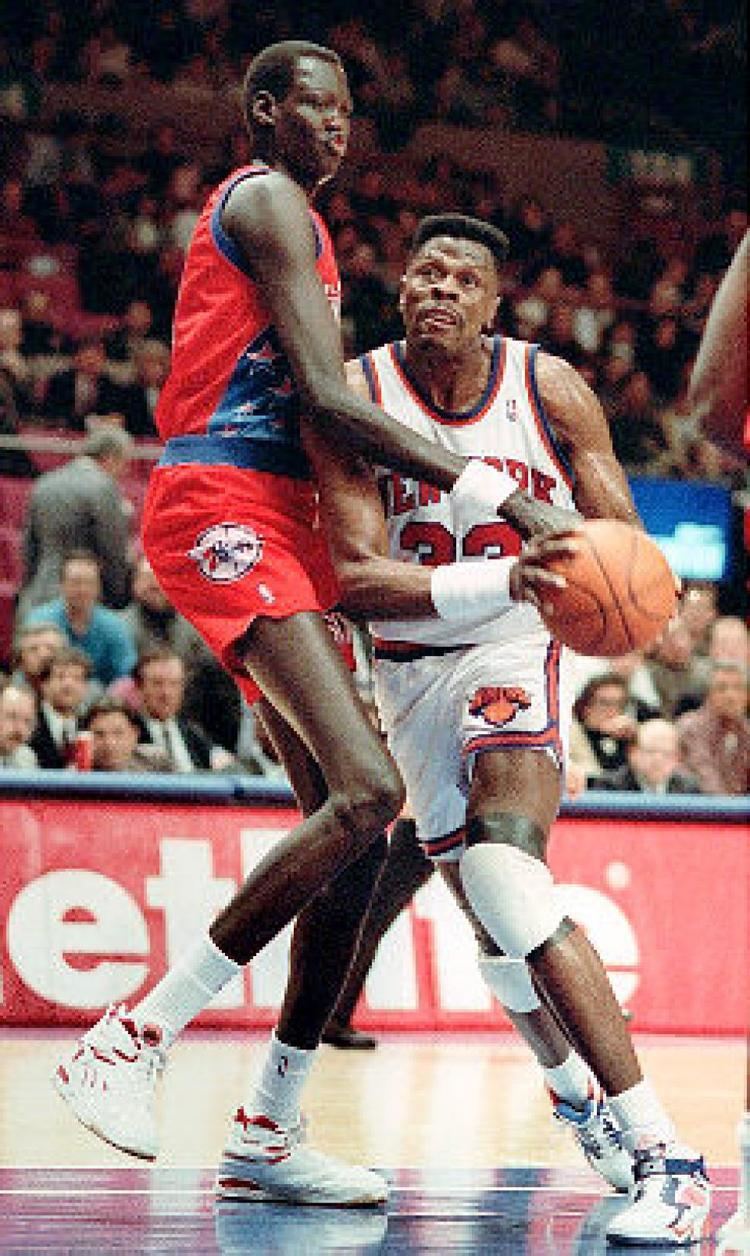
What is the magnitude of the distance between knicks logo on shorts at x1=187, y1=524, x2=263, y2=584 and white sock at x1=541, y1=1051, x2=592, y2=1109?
1312mm

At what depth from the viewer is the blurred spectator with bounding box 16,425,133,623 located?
1091 centimetres

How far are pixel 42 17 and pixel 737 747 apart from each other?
10.3 meters

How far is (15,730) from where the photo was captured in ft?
30.4

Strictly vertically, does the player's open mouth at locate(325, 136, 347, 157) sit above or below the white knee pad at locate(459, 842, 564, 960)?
above

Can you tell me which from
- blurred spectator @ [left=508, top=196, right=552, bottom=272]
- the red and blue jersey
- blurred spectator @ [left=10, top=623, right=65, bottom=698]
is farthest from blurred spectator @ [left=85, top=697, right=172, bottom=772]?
blurred spectator @ [left=508, top=196, right=552, bottom=272]

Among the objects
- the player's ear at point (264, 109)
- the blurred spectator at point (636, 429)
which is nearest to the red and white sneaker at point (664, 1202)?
the player's ear at point (264, 109)

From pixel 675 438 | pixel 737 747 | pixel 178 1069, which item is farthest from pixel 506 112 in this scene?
pixel 178 1069

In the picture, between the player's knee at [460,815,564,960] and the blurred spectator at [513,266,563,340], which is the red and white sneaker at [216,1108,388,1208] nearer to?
the player's knee at [460,815,564,960]

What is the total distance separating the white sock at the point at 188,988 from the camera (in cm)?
455

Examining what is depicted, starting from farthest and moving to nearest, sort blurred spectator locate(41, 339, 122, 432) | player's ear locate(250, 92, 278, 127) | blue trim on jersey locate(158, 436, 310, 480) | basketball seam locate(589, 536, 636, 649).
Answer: blurred spectator locate(41, 339, 122, 432) < player's ear locate(250, 92, 278, 127) < blue trim on jersey locate(158, 436, 310, 480) < basketball seam locate(589, 536, 636, 649)

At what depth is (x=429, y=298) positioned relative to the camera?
16.0 ft

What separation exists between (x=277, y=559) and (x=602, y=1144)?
144cm

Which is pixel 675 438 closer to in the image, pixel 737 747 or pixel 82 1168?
pixel 737 747

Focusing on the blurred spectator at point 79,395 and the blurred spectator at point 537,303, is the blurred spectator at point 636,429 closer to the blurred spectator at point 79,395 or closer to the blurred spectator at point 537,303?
the blurred spectator at point 537,303
